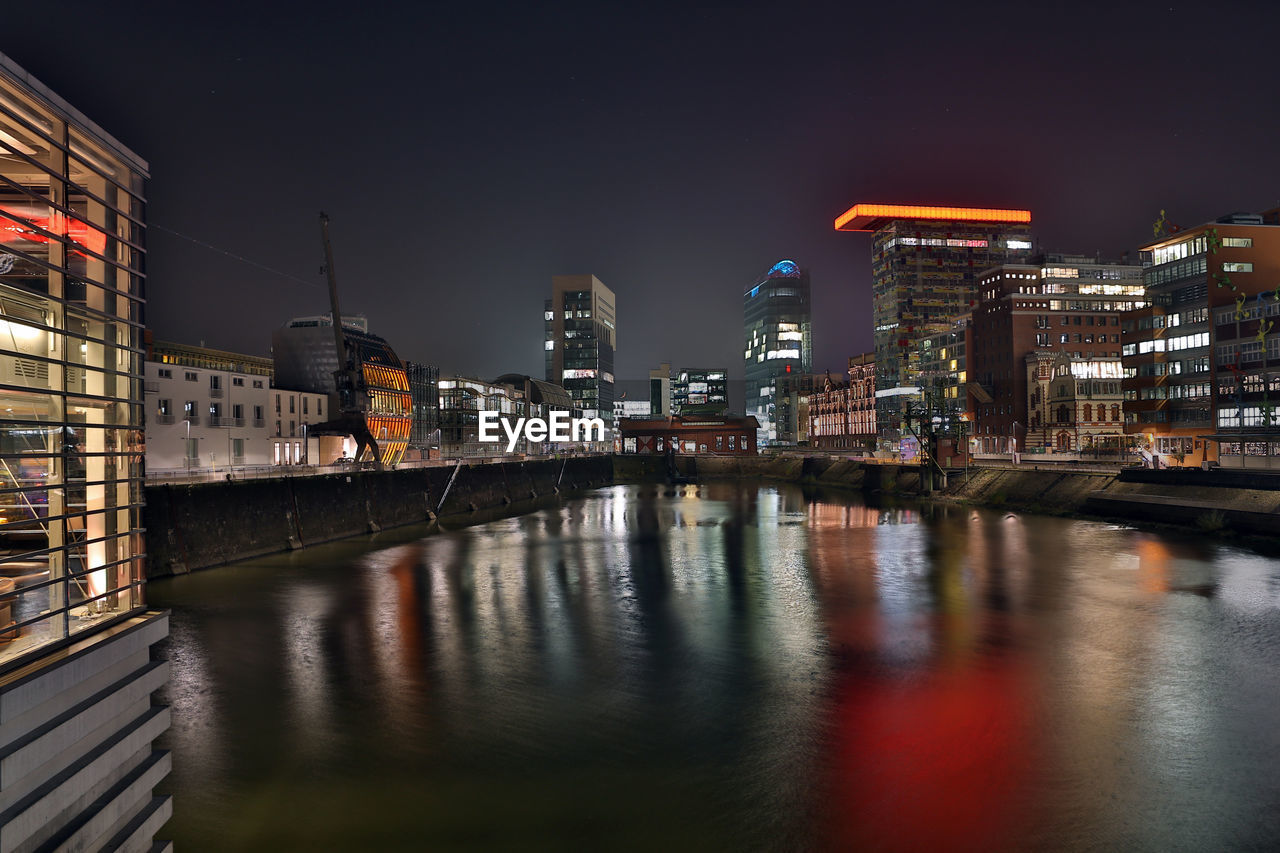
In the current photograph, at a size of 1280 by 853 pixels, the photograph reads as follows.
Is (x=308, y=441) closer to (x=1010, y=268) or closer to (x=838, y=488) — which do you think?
(x=838, y=488)

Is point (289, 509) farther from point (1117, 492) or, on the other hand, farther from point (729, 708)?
point (1117, 492)

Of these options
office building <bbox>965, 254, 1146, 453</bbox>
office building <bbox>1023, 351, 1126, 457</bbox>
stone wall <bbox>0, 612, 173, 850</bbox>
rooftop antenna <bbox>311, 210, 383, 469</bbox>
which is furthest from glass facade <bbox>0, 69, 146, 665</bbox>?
office building <bbox>965, 254, 1146, 453</bbox>

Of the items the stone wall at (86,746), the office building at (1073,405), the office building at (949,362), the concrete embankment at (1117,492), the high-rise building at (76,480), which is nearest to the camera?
the stone wall at (86,746)

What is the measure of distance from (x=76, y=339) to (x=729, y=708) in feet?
55.0

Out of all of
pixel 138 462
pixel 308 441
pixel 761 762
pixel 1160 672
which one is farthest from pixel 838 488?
pixel 138 462

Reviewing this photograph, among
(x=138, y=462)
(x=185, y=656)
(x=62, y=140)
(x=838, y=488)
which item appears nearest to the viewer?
(x=62, y=140)

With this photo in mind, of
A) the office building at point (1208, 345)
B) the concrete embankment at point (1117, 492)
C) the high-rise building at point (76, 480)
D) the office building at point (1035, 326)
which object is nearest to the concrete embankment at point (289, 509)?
the high-rise building at point (76, 480)

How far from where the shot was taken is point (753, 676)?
23422 mm

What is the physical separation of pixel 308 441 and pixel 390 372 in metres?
24.1

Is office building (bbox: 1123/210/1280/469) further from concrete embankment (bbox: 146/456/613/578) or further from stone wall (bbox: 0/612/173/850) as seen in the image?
stone wall (bbox: 0/612/173/850)

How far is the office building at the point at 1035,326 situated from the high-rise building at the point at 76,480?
132m

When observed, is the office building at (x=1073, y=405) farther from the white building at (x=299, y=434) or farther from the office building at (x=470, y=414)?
the white building at (x=299, y=434)

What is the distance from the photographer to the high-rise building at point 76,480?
6715 millimetres

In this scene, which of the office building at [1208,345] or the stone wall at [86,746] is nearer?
the stone wall at [86,746]
